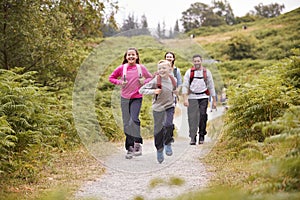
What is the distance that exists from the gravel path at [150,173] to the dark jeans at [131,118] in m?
0.37

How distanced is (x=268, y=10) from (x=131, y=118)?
72488mm

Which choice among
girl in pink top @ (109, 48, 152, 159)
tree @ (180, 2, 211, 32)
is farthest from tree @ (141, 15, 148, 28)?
tree @ (180, 2, 211, 32)

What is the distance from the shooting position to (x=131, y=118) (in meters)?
8.10

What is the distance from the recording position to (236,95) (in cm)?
870

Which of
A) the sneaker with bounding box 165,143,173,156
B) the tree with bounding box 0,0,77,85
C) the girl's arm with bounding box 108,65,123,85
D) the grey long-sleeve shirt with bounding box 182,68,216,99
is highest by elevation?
the tree with bounding box 0,0,77,85

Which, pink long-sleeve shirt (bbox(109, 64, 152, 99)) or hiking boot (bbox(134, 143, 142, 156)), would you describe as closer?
pink long-sleeve shirt (bbox(109, 64, 152, 99))

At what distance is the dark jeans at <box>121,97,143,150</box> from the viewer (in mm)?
7977

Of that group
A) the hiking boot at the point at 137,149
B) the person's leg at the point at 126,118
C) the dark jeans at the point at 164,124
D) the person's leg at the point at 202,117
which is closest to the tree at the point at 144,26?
the person's leg at the point at 126,118

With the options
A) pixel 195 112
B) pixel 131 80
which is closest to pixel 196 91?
pixel 195 112

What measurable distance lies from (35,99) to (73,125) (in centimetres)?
291

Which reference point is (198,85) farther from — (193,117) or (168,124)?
(168,124)

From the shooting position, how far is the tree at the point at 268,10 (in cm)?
7406

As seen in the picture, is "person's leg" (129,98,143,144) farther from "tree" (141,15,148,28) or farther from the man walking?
"tree" (141,15,148,28)

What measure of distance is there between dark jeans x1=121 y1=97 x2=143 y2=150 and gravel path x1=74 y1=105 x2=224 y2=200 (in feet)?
1.23
